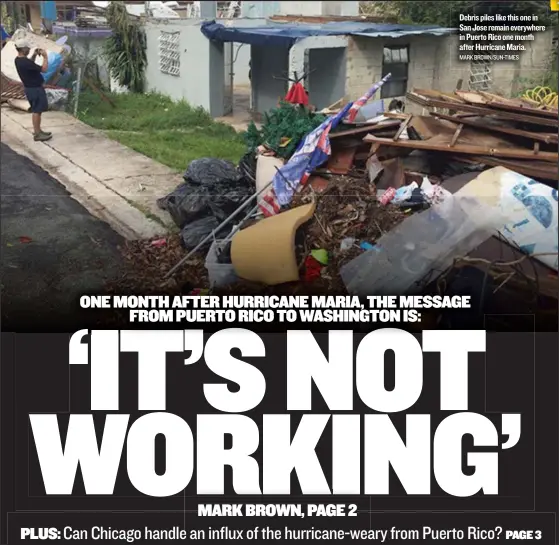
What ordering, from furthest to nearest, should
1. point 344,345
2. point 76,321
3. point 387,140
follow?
1. point 387,140
2. point 76,321
3. point 344,345

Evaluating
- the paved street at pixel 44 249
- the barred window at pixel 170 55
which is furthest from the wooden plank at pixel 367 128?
the paved street at pixel 44 249

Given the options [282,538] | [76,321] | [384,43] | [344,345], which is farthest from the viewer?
[384,43]

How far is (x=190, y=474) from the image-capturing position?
326 cm

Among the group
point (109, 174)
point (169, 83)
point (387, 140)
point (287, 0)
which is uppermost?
point (287, 0)

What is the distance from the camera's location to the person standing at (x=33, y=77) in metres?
4.46

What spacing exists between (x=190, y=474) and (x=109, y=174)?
7.72 ft

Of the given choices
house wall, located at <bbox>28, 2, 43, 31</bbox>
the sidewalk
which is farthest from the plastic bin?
house wall, located at <bbox>28, 2, 43, 31</bbox>

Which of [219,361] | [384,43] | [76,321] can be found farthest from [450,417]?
[384,43]

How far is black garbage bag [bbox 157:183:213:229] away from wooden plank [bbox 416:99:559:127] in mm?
1522

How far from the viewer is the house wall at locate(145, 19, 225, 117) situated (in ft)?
16.0

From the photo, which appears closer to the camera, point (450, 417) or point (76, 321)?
point (450, 417)

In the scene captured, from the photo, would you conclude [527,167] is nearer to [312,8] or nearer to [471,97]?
[471,97]

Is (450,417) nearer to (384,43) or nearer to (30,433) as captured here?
(30,433)

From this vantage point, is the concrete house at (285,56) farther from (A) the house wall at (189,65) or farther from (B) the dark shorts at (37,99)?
(B) the dark shorts at (37,99)
